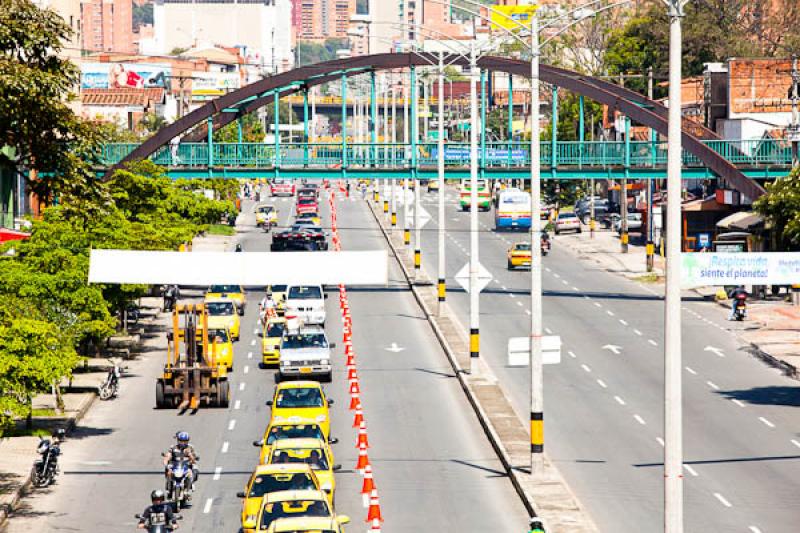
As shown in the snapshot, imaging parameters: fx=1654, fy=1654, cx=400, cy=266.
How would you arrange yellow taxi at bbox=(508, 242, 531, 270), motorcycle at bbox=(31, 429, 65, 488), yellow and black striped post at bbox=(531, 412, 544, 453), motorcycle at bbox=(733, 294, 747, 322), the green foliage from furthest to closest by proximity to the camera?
yellow taxi at bbox=(508, 242, 531, 270), motorcycle at bbox=(733, 294, 747, 322), the green foliage, motorcycle at bbox=(31, 429, 65, 488), yellow and black striped post at bbox=(531, 412, 544, 453)

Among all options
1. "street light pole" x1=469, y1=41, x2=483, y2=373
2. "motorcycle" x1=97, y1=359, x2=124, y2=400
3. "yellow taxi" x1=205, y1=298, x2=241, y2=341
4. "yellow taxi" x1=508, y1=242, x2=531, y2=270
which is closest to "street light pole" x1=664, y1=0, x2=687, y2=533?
"street light pole" x1=469, y1=41, x2=483, y2=373

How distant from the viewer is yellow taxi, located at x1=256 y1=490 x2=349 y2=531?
2894 cm

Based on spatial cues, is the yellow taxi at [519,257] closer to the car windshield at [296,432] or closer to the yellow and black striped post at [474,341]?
the yellow and black striped post at [474,341]

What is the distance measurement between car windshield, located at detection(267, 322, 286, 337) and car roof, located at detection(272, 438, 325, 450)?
2229 cm

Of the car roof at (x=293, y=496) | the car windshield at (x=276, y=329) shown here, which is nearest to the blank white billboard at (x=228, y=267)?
the car windshield at (x=276, y=329)

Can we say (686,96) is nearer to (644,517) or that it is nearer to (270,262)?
(270,262)

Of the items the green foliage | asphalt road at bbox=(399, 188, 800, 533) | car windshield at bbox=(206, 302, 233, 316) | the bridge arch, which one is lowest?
asphalt road at bbox=(399, 188, 800, 533)

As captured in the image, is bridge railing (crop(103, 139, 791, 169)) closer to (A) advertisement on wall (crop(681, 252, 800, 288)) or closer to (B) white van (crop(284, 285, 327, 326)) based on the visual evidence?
(B) white van (crop(284, 285, 327, 326))

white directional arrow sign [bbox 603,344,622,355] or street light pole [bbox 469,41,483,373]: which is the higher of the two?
street light pole [bbox 469,41,483,373]

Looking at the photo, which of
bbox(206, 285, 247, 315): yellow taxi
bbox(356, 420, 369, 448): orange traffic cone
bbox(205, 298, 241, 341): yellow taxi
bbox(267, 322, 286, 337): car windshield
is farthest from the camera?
bbox(206, 285, 247, 315): yellow taxi

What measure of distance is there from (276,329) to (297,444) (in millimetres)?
23343

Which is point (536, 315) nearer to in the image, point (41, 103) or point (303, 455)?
point (303, 455)

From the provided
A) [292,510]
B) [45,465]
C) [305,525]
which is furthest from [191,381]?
[305,525]

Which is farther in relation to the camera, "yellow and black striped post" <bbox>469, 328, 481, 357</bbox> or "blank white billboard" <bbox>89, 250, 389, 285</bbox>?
"yellow and black striped post" <bbox>469, 328, 481, 357</bbox>
